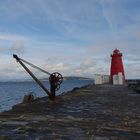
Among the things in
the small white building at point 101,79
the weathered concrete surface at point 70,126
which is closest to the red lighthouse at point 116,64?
the small white building at point 101,79

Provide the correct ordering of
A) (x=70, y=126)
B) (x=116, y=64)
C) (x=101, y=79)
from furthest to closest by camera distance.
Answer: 1. (x=101, y=79)
2. (x=116, y=64)
3. (x=70, y=126)

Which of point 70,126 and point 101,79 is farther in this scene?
point 101,79

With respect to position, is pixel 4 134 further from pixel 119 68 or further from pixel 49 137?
pixel 119 68

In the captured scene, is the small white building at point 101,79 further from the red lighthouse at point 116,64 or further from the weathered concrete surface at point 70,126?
the weathered concrete surface at point 70,126

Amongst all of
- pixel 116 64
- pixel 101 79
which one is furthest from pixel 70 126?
pixel 101 79

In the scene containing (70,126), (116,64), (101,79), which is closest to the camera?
(70,126)

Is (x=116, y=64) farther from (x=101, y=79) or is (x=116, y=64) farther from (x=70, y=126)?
(x=70, y=126)

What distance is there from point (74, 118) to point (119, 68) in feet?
113

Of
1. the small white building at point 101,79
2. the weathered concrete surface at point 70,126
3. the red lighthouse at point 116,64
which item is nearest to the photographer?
the weathered concrete surface at point 70,126

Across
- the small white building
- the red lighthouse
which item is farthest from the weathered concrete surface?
the small white building

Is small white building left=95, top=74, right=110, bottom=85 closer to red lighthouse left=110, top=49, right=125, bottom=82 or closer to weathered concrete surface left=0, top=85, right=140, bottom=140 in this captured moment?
red lighthouse left=110, top=49, right=125, bottom=82

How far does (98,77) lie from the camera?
47.9 m

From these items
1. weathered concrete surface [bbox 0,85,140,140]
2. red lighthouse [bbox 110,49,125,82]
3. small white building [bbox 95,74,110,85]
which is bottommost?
weathered concrete surface [bbox 0,85,140,140]

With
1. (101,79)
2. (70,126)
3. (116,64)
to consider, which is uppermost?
(116,64)
